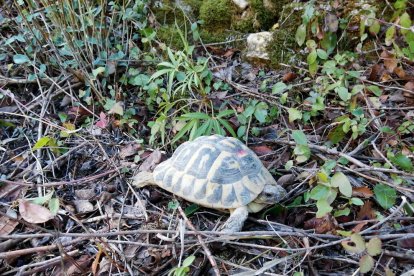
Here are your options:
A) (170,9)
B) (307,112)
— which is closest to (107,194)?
(307,112)

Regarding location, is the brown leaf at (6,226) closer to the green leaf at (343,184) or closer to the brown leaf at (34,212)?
the brown leaf at (34,212)

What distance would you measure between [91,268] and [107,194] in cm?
57

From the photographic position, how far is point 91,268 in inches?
89.0

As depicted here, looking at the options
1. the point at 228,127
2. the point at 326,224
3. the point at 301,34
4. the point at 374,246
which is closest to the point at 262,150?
the point at 228,127

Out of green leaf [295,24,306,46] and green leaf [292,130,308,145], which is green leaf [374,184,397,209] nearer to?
green leaf [292,130,308,145]

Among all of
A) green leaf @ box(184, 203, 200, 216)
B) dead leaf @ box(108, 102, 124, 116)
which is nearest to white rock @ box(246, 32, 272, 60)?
dead leaf @ box(108, 102, 124, 116)

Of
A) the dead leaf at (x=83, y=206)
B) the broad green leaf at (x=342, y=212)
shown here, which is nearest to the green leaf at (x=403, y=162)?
the broad green leaf at (x=342, y=212)

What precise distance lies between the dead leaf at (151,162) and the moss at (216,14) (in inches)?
63.3

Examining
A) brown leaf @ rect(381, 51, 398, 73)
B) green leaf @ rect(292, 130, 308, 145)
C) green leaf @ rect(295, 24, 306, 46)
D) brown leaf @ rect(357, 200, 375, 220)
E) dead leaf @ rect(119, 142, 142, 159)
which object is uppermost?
green leaf @ rect(295, 24, 306, 46)

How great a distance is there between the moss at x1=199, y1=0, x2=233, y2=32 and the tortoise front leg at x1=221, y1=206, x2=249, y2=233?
84.7 inches

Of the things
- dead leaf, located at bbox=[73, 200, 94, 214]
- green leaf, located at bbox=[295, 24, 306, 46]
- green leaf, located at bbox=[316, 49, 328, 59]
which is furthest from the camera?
green leaf, located at bbox=[295, 24, 306, 46]

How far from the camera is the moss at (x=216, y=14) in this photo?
381 cm

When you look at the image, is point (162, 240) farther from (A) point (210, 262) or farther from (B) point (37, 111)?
(B) point (37, 111)

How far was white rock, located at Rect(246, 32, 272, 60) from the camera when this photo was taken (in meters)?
3.55
